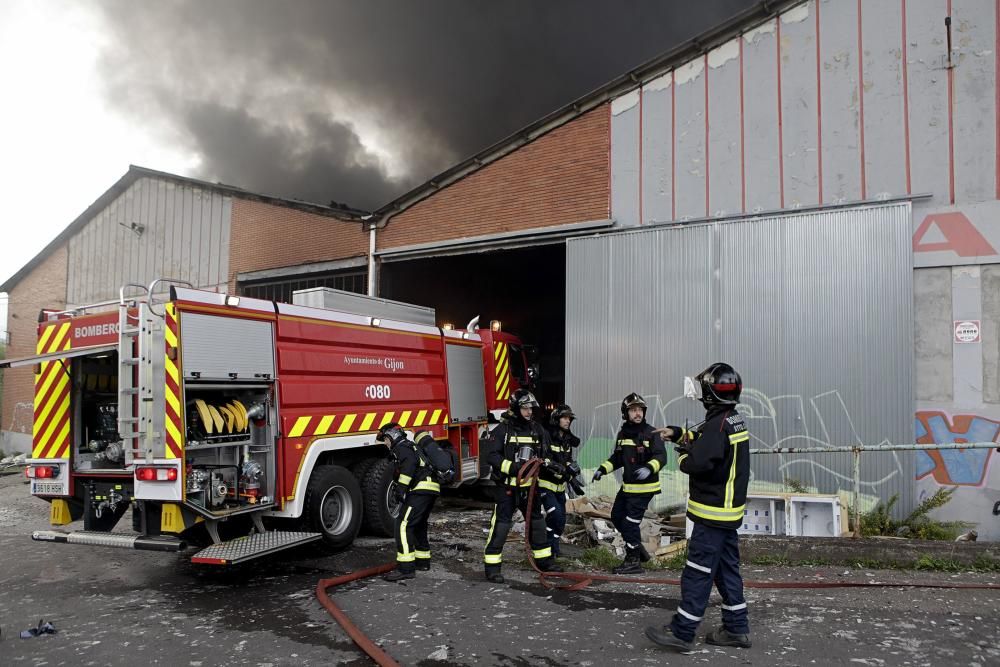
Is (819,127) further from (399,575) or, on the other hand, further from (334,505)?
(334,505)

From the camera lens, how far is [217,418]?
244 inches

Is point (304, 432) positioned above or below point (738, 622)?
above

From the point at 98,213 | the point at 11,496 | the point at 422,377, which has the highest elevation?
the point at 98,213

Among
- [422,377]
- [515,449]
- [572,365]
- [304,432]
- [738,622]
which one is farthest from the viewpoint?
[572,365]

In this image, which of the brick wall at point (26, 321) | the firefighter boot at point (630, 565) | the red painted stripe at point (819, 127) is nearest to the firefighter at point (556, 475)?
the firefighter boot at point (630, 565)

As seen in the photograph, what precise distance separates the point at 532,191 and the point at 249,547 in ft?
23.2

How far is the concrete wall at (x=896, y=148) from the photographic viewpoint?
7.75 meters

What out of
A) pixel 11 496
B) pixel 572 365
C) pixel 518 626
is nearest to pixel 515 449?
pixel 518 626

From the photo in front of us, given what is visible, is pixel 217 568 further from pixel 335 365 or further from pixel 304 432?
pixel 335 365

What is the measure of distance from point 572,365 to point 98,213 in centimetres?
1415

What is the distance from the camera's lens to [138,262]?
55.1 ft

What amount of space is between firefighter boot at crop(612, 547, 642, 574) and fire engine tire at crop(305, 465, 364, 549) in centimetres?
285

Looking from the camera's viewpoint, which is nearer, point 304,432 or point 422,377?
point 304,432

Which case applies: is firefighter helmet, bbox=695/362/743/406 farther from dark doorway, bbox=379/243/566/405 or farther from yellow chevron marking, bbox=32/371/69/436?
dark doorway, bbox=379/243/566/405
